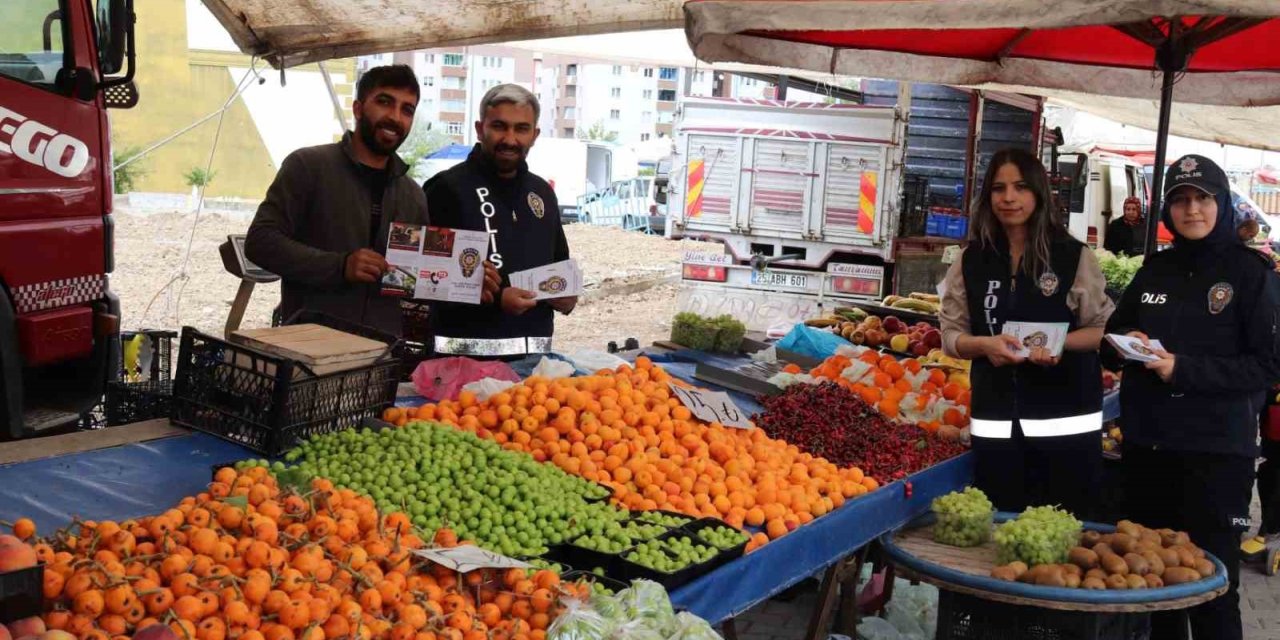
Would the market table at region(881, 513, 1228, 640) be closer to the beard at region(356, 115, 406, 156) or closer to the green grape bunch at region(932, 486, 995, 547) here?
the green grape bunch at region(932, 486, 995, 547)

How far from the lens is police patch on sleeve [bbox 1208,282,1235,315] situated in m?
4.04

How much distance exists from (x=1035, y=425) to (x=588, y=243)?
74.9 feet

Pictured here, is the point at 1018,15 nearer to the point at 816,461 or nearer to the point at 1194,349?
the point at 1194,349

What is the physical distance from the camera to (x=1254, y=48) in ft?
19.0

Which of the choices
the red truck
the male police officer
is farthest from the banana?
the red truck

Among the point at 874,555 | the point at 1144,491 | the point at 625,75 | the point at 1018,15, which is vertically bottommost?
the point at 874,555

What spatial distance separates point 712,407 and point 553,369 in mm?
667

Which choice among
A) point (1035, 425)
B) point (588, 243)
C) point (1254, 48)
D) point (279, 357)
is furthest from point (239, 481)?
point (588, 243)

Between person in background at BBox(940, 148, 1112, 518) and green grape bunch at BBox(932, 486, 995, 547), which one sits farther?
person in background at BBox(940, 148, 1112, 518)

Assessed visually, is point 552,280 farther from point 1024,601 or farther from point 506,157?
point 1024,601

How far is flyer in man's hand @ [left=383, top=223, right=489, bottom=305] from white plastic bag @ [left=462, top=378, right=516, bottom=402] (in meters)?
0.46

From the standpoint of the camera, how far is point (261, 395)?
3.35 m

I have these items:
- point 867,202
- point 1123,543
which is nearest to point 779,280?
point 867,202

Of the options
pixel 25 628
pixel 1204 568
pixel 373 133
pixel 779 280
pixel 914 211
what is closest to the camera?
pixel 25 628
